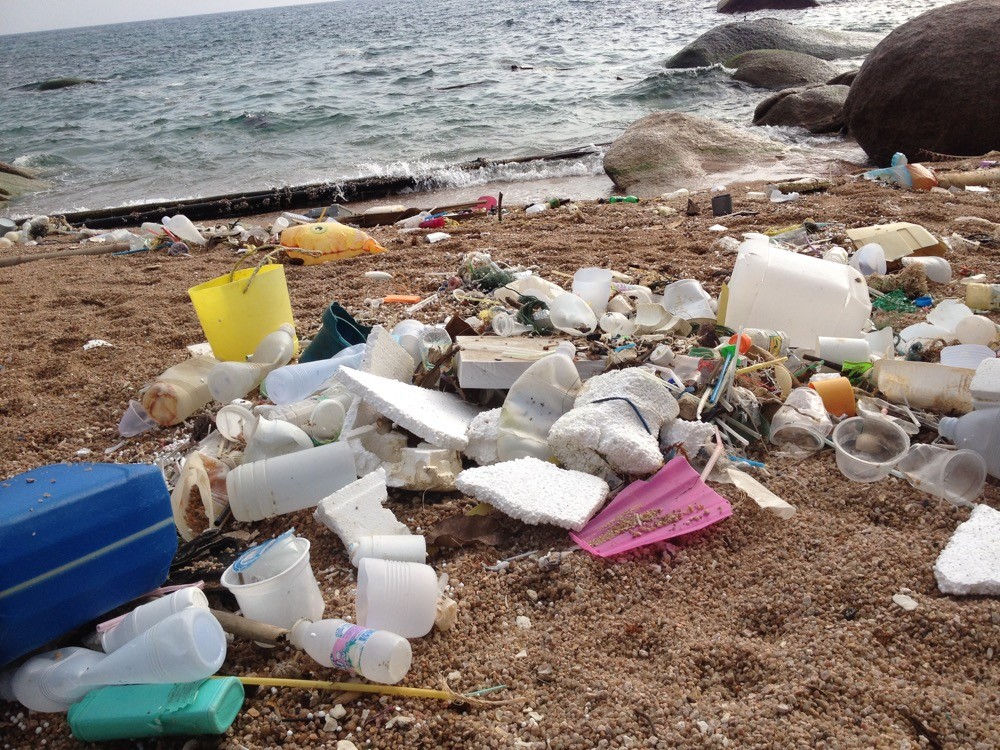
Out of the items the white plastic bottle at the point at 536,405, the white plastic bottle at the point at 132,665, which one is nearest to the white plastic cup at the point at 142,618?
the white plastic bottle at the point at 132,665

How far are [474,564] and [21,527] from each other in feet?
3.21

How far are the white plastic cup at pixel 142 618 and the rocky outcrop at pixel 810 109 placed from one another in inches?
381

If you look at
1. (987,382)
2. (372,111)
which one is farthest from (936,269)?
(372,111)

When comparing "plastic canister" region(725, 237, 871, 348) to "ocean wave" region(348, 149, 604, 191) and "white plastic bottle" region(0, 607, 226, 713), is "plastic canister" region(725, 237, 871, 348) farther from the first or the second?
"ocean wave" region(348, 149, 604, 191)

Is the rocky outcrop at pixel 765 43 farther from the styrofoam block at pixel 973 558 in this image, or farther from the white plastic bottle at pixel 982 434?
the styrofoam block at pixel 973 558

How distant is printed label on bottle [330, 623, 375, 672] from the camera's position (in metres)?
1.45

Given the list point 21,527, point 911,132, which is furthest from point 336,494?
point 911,132

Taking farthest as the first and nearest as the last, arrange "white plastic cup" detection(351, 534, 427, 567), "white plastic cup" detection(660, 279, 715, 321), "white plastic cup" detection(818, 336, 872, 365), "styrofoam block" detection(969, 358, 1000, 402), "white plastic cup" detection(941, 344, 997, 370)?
"white plastic cup" detection(660, 279, 715, 321) → "white plastic cup" detection(818, 336, 872, 365) → "white plastic cup" detection(941, 344, 997, 370) → "styrofoam block" detection(969, 358, 1000, 402) → "white plastic cup" detection(351, 534, 427, 567)

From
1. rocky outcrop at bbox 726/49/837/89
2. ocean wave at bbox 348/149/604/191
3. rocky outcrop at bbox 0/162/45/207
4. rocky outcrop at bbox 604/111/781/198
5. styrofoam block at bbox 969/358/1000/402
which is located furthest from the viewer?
rocky outcrop at bbox 726/49/837/89

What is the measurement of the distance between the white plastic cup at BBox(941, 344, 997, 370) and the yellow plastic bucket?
8.19 ft

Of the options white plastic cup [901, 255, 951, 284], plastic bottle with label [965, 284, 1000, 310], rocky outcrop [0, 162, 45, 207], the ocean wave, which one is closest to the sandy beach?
plastic bottle with label [965, 284, 1000, 310]

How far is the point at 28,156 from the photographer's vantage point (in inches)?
489

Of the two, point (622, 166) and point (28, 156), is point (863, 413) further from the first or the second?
point (28, 156)

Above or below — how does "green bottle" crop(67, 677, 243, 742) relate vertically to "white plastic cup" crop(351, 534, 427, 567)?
above
